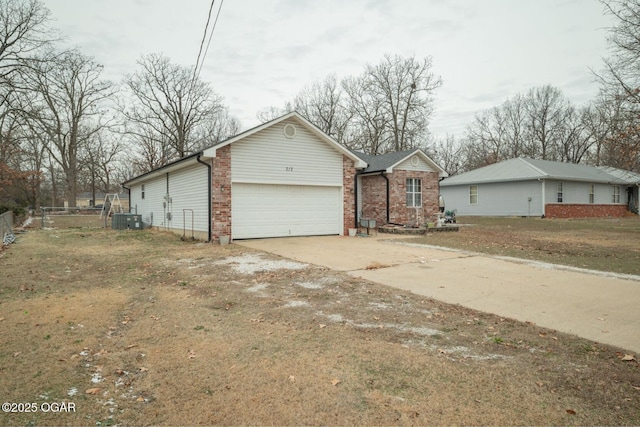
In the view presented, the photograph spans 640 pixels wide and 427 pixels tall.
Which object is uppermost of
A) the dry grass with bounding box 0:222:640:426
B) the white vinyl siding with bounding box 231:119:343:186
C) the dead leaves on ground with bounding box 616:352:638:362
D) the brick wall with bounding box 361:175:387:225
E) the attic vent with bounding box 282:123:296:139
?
the attic vent with bounding box 282:123:296:139

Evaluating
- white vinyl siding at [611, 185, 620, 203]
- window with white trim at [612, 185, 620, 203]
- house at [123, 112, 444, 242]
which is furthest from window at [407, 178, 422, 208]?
window with white trim at [612, 185, 620, 203]

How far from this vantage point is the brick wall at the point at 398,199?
19312 millimetres

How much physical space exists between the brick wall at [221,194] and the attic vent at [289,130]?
7.62 feet

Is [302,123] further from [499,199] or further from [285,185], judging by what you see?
[499,199]

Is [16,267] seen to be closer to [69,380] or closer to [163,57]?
[69,380]

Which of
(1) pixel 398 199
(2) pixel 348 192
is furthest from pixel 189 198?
(1) pixel 398 199

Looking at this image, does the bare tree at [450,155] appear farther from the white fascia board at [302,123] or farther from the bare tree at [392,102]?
the white fascia board at [302,123]

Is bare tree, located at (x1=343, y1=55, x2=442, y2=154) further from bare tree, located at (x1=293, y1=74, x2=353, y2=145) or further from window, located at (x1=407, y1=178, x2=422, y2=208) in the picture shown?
window, located at (x1=407, y1=178, x2=422, y2=208)

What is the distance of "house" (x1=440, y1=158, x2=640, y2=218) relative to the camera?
27969 millimetres

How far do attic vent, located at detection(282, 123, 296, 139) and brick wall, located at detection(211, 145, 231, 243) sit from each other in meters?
2.32

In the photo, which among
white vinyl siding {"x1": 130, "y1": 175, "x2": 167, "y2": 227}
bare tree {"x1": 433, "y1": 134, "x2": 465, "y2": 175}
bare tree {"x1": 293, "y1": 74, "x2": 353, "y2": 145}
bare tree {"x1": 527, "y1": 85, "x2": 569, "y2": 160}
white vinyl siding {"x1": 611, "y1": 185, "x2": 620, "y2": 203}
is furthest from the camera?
bare tree {"x1": 433, "y1": 134, "x2": 465, "y2": 175}

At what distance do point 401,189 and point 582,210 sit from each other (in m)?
19.3

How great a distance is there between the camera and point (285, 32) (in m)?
9.36

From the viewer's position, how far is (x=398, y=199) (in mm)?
19422
